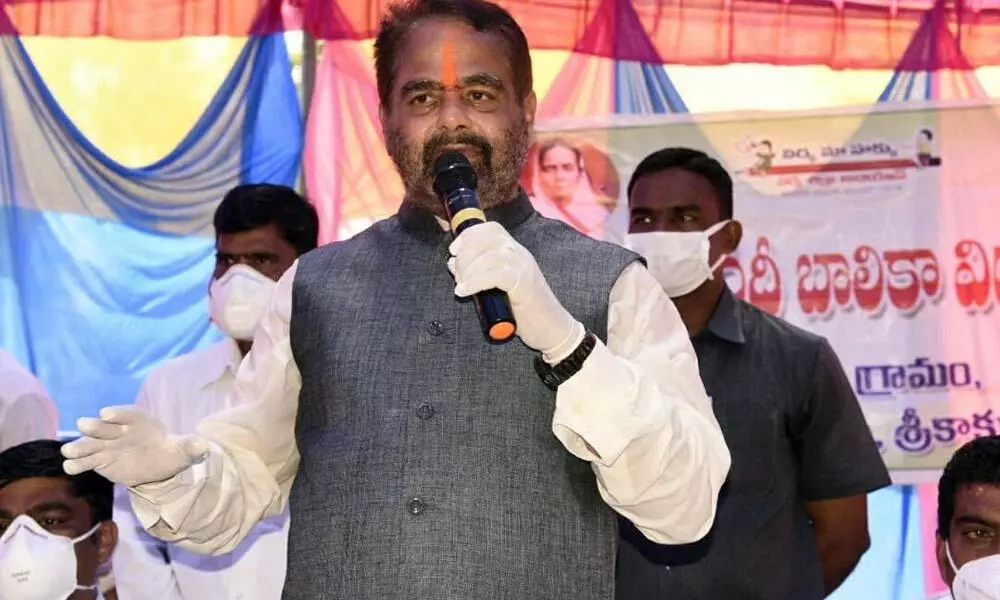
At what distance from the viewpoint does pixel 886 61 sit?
5.20 meters

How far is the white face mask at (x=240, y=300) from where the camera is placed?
4.12 m

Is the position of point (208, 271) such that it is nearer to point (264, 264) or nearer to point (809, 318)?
point (264, 264)

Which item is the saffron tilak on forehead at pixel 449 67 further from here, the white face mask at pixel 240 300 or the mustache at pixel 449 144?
the white face mask at pixel 240 300

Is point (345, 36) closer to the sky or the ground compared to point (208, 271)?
closer to the sky

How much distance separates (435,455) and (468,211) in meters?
0.42

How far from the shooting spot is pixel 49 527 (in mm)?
3781

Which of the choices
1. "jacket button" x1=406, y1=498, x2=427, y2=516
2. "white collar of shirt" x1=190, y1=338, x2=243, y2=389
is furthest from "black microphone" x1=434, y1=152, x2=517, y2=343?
"white collar of shirt" x1=190, y1=338, x2=243, y2=389

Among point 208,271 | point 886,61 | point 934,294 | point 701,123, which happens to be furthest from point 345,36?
point 934,294

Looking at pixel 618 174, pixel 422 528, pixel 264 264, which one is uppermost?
pixel 618 174

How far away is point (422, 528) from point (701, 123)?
3394 mm

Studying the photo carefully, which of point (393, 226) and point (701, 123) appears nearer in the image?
point (393, 226)

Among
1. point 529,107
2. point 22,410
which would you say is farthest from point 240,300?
point 529,107

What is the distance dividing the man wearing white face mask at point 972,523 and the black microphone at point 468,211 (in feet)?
6.38

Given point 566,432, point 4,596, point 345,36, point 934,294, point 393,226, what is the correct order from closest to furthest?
1. point 566,432
2. point 393,226
3. point 4,596
4. point 934,294
5. point 345,36
